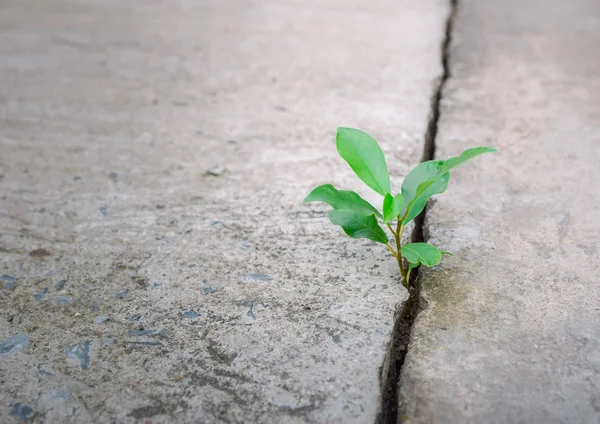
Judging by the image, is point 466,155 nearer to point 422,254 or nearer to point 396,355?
point 422,254

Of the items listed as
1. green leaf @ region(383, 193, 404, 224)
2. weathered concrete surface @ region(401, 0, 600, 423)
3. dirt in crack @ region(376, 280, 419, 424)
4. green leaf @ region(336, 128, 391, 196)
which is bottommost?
dirt in crack @ region(376, 280, 419, 424)

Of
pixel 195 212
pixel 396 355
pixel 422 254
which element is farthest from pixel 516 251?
pixel 195 212

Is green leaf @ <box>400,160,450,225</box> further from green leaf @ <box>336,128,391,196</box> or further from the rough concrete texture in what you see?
the rough concrete texture

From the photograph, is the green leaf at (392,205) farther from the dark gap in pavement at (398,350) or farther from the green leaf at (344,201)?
the dark gap in pavement at (398,350)

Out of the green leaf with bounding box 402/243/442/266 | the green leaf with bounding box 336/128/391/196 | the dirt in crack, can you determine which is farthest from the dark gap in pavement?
the green leaf with bounding box 336/128/391/196

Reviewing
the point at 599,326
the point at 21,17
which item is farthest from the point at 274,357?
the point at 21,17
